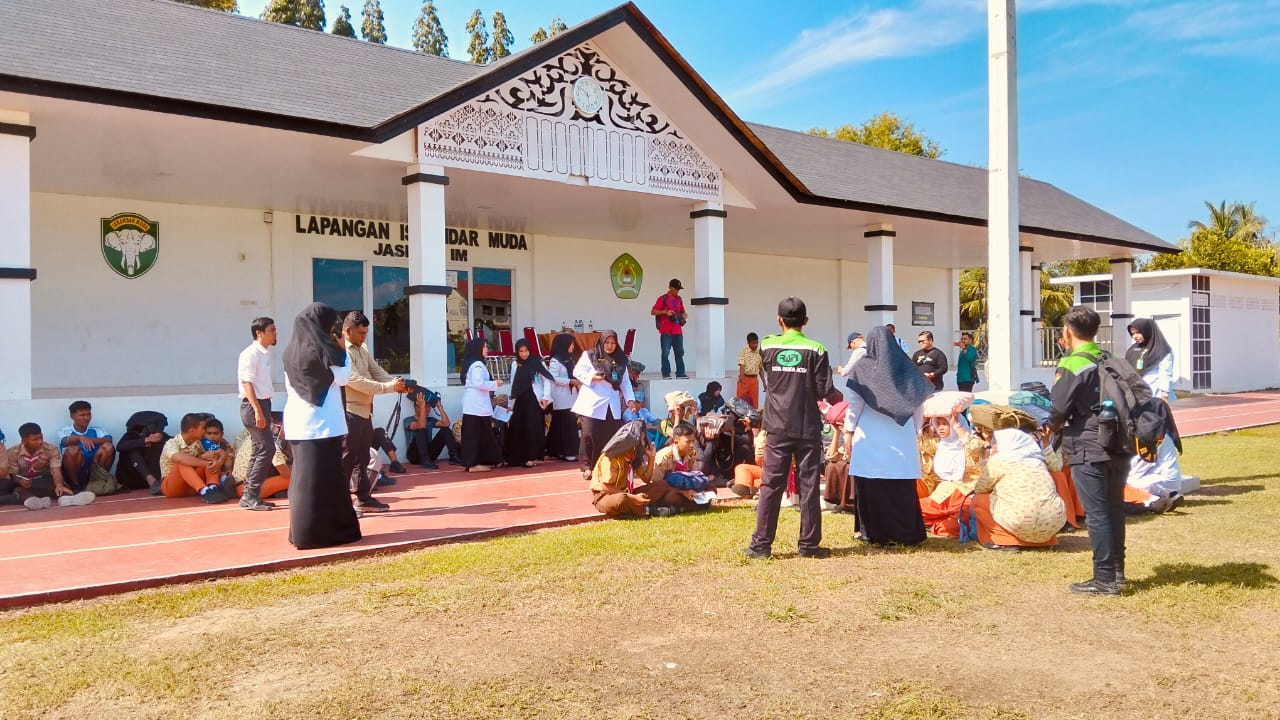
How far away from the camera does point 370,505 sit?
26.6ft

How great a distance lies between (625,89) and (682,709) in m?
10.5

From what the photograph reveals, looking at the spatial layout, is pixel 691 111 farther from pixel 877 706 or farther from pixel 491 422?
pixel 877 706

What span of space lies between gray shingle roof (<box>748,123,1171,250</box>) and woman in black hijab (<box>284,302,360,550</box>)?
31.9 feet

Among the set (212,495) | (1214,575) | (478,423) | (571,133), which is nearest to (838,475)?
(1214,575)

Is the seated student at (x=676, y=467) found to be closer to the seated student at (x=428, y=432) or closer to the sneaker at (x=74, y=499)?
the seated student at (x=428, y=432)

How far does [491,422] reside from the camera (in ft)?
35.4

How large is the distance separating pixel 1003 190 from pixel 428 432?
7.08 meters

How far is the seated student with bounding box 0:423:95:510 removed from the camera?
326 inches

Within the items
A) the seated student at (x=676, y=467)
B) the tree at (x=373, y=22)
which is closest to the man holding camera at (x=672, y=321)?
the seated student at (x=676, y=467)

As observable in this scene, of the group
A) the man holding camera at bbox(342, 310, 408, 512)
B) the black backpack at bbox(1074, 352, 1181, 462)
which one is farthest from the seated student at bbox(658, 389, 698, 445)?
the black backpack at bbox(1074, 352, 1181, 462)

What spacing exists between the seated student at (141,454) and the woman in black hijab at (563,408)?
446 centimetres

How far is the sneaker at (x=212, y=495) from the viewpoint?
8.52 meters

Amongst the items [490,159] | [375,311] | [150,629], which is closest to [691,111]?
[490,159]

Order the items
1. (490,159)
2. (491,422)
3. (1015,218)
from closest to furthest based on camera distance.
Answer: (1015,218) < (491,422) < (490,159)
